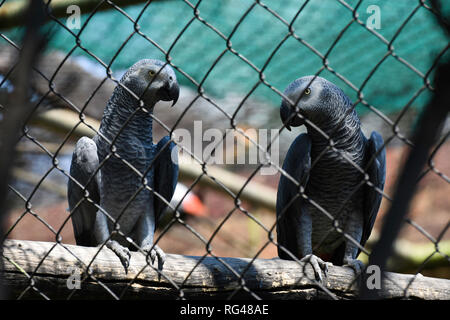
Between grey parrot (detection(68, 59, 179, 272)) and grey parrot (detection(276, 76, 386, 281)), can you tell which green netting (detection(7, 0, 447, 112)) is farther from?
grey parrot (detection(276, 76, 386, 281))

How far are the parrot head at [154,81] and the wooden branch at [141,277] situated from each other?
1.04 metres

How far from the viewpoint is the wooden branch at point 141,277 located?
5.46ft

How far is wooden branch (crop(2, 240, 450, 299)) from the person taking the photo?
65.5 inches

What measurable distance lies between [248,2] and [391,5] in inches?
31.2

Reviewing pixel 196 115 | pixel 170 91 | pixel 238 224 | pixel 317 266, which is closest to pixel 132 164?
pixel 170 91

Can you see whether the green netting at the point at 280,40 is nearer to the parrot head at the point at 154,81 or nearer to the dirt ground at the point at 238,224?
the parrot head at the point at 154,81

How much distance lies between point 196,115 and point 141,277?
123 inches

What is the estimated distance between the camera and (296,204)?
2.42m

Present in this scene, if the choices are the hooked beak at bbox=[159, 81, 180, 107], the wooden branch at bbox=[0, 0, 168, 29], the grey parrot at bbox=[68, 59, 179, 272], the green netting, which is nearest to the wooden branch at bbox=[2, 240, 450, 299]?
the grey parrot at bbox=[68, 59, 179, 272]

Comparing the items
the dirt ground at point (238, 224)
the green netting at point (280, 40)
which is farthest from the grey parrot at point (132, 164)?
the dirt ground at point (238, 224)

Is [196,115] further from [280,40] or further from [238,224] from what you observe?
[238,224]

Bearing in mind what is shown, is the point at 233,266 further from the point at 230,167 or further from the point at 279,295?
the point at 230,167

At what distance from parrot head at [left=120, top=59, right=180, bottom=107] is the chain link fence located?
24 centimetres
